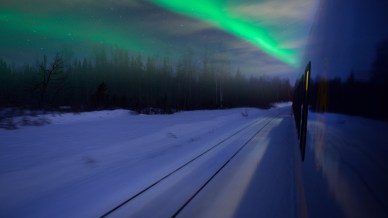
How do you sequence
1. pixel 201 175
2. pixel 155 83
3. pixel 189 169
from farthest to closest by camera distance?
pixel 155 83
pixel 189 169
pixel 201 175

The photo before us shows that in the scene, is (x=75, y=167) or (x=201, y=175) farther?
(x=75, y=167)

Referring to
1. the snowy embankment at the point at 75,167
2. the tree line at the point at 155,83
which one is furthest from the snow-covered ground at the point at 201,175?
the tree line at the point at 155,83

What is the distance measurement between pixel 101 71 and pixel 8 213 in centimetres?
13863

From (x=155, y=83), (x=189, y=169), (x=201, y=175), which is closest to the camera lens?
(x=201, y=175)

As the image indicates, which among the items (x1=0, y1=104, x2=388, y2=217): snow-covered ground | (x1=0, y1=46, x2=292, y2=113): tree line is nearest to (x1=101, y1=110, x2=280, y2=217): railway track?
(x1=0, y1=104, x2=388, y2=217): snow-covered ground

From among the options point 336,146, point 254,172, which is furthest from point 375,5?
point 254,172

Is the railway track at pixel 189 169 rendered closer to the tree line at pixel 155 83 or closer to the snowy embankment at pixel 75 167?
the snowy embankment at pixel 75 167

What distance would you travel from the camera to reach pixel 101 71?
13775 cm

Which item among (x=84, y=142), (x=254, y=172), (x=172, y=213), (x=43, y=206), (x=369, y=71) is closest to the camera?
(x=369, y=71)

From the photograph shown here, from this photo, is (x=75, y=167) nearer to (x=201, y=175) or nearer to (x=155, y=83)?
(x=201, y=175)

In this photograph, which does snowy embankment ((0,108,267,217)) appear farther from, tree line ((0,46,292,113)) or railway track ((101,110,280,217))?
tree line ((0,46,292,113))

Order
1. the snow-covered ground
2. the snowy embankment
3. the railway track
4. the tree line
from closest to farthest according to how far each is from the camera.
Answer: the snow-covered ground, the railway track, the snowy embankment, the tree line

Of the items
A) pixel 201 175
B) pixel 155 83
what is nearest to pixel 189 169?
pixel 201 175

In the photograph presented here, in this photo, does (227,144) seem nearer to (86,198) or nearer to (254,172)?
(254,172)
